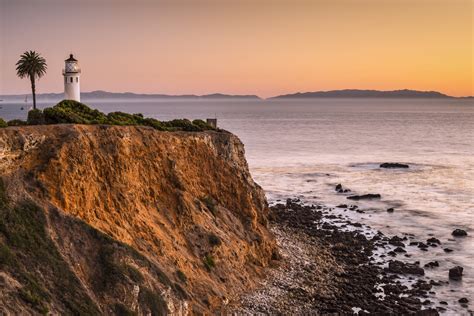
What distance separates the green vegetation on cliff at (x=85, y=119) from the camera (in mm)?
33906

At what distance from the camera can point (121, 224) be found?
95.1 feet

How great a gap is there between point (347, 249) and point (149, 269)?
85.2 ft

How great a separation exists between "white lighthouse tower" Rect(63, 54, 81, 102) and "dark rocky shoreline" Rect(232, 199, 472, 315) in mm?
27050

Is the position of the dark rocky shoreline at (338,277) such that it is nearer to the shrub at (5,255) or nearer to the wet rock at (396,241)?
the wet rock at (396,241)

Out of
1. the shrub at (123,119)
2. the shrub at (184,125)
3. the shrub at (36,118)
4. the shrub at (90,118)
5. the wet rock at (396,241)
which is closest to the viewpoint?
the shrub at (36,118)

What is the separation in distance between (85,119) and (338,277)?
2312cm

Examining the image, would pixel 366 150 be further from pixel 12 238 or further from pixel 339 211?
pixel 12 238

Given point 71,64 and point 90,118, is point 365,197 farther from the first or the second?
point 90,118

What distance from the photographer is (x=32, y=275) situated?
21969 mm

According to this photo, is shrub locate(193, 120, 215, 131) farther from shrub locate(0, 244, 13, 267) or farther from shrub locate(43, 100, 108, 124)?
shrub locate(0, 244, 13, 267)

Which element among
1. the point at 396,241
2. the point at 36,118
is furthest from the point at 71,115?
the point at 396,241

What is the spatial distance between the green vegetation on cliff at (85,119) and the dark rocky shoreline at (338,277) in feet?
46.3

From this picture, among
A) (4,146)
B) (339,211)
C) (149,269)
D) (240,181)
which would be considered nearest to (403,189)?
(339,211)

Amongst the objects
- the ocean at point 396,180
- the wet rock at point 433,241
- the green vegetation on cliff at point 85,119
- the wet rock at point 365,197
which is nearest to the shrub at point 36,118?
the green vegetation on cliff at point 85,119
